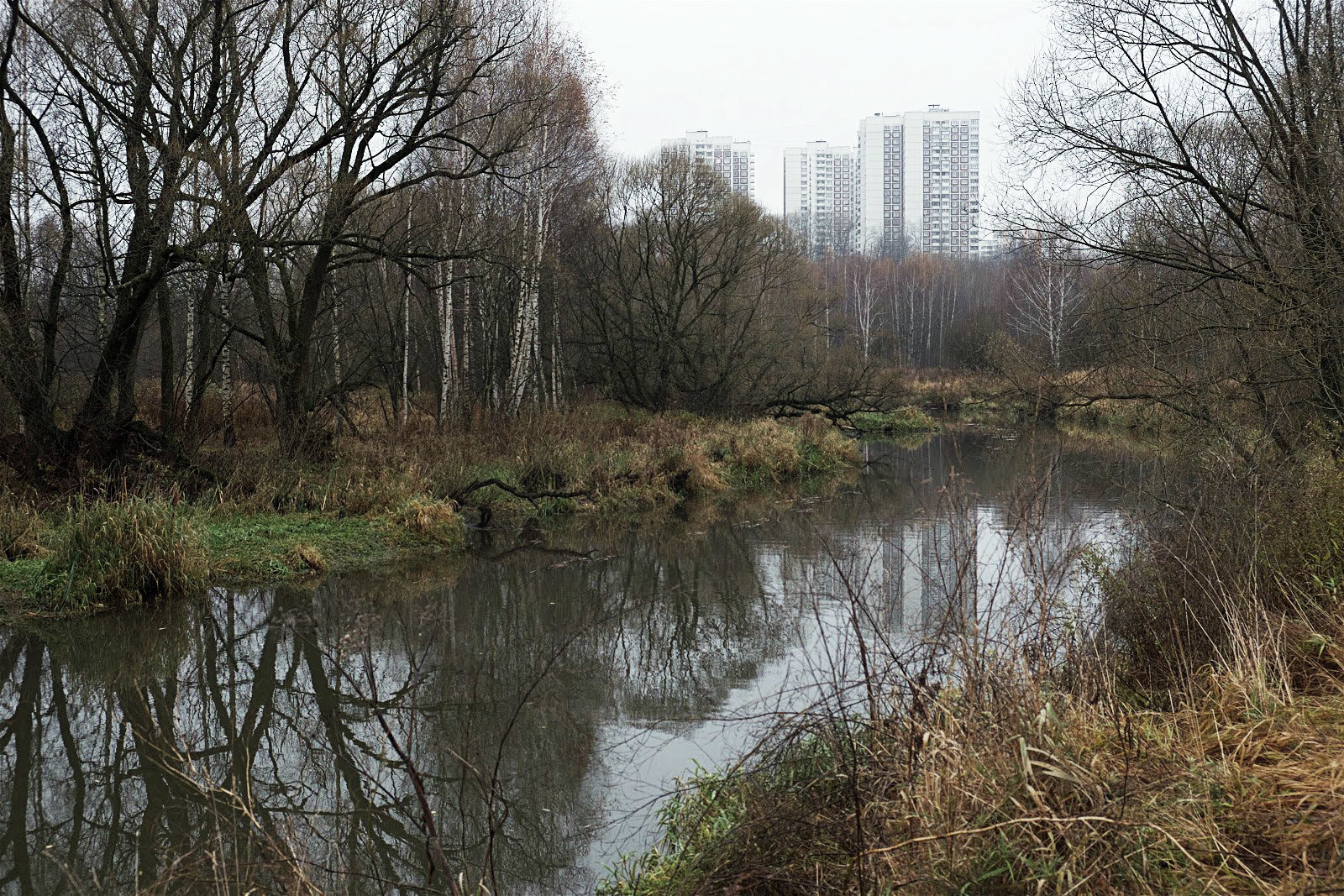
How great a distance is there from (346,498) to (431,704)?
22.0 feet

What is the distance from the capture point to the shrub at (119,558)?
8867mm

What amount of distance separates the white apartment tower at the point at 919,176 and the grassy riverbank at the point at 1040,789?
88382mm

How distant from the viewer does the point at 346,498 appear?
41.8 feet

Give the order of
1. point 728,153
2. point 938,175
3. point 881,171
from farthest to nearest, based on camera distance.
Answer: point 881,171, point 938,175, point 728,153

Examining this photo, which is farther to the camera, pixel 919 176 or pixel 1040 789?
pixel 919 176

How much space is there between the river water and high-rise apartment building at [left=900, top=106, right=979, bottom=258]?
86058mm

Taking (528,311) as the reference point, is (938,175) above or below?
above

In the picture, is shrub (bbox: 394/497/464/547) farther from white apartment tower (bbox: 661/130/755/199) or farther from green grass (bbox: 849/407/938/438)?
white apartment tower (bbox: 661/130/755/199)

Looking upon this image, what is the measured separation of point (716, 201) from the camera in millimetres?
24938

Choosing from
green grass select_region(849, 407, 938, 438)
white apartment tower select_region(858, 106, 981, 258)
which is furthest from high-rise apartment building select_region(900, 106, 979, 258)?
green grass select_region(849, 407, 938, 438)

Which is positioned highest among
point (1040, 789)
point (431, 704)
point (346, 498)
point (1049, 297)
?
point (1049, 297)

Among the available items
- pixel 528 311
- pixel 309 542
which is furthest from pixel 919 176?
pixel 309 542

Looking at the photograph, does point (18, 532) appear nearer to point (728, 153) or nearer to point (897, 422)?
point (897, 422)

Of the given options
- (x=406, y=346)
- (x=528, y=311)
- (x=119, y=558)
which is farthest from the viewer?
(x=528, y=311)
